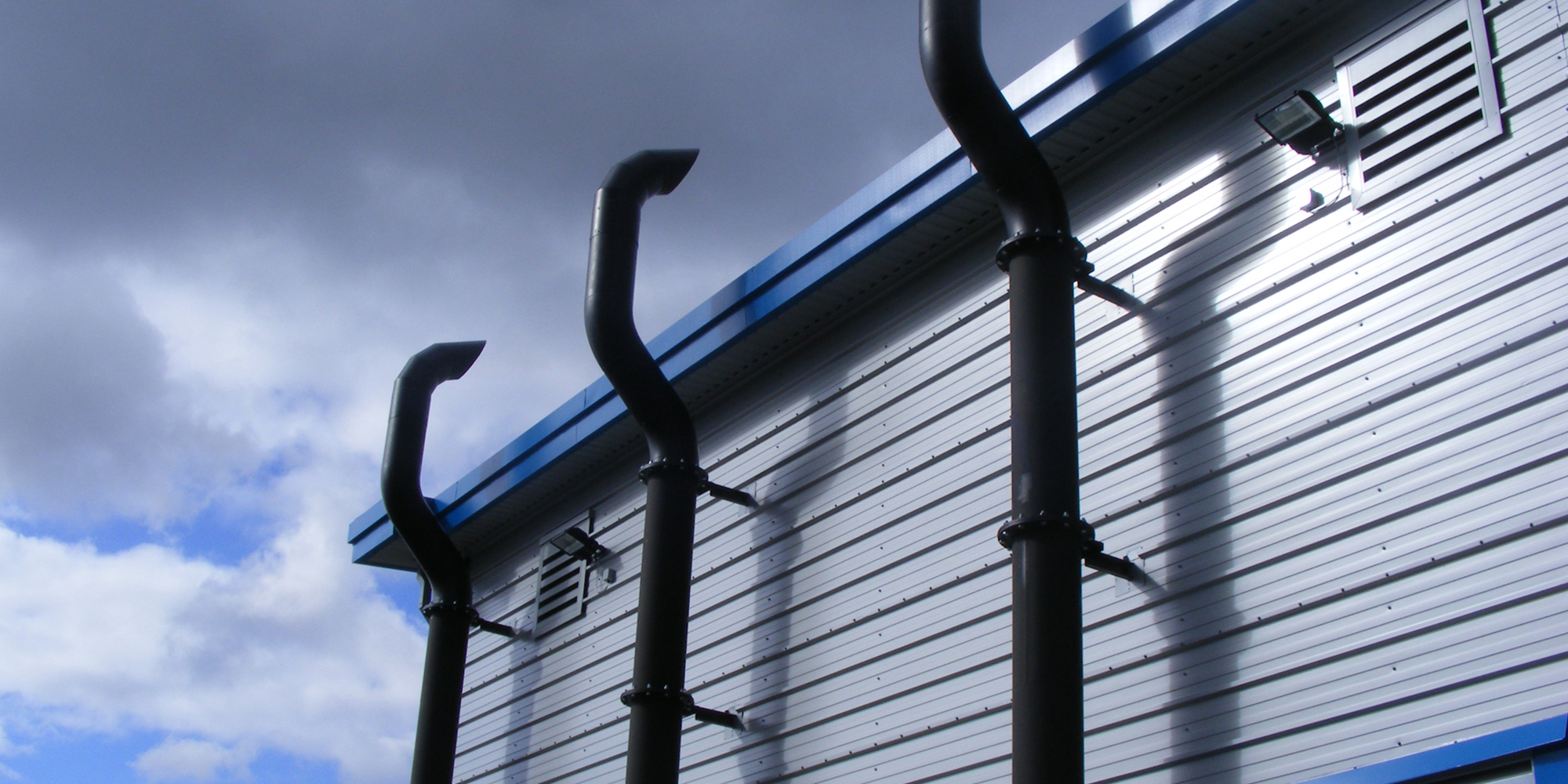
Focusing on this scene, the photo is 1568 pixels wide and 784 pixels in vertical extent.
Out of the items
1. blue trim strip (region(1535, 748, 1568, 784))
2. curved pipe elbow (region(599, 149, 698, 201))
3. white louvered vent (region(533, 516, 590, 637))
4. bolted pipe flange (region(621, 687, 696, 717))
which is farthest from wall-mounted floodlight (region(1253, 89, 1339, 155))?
white louvered vent (region(533, 516, 590, 637))

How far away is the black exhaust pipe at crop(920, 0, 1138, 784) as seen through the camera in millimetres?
7379

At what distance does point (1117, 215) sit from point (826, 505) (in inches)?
133

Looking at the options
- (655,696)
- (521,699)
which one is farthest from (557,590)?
(655,696)

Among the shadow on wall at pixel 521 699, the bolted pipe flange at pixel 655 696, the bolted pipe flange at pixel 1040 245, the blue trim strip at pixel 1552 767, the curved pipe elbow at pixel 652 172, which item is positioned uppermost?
the curved pipe elbow at pixel 652 172

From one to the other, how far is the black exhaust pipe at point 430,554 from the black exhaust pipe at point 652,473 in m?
3.36

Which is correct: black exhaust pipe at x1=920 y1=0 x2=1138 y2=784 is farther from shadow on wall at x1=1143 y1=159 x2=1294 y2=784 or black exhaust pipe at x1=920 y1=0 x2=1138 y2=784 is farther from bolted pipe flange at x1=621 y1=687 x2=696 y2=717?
bolted pipe flange at x1=621 y1=687 x2=696 y2=717

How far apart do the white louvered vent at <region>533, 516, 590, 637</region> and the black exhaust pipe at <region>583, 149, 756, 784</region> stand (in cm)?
214

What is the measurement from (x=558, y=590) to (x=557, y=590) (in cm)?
2

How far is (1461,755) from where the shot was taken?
19.8ft

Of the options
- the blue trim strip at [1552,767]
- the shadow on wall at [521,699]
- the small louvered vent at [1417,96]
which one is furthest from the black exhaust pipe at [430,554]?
the blue trim strip at [1552,767]

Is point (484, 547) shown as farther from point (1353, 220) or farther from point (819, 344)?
point (1353, 220)

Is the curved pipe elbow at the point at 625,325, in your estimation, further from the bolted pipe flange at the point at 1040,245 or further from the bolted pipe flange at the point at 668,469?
the bolted pipe flange at the point at 1040,245

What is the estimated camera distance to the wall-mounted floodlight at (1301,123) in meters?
7.88

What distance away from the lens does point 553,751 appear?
13.7 metres
